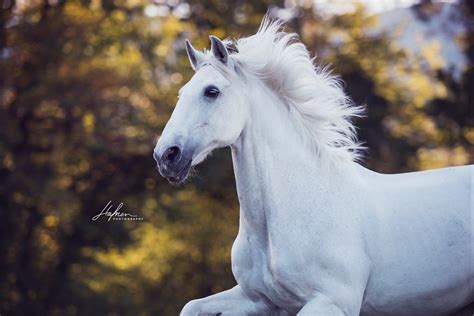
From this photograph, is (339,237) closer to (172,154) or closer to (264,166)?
(264,166)

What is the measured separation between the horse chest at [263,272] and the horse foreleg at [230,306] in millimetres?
71

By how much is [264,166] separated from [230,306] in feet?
2.66

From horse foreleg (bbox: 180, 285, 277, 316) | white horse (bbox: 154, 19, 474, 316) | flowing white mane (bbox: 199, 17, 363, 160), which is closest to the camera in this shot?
white horse (bbox: 154, 19, 474, 316)

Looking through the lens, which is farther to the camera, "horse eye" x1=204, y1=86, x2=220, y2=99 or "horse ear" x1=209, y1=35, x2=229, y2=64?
"horse ear" x1=209, y1=35, x2=229, y2=64

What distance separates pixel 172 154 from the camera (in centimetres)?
410

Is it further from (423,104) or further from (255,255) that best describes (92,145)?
(255,255)

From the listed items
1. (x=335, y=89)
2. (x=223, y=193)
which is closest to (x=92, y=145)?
(x=223, y=193)

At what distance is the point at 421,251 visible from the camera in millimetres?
4535

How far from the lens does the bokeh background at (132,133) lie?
15.8 metres

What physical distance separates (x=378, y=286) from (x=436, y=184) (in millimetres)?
746

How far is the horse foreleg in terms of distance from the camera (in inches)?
178

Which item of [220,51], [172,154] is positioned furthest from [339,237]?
[220,51]

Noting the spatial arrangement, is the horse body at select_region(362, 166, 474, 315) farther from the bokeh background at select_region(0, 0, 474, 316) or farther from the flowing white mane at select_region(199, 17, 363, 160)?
the bokeh background at select_region(0, 0, 474, 316)

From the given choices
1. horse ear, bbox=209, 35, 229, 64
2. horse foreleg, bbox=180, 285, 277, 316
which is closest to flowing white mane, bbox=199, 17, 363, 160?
horse ear, bbox=209, 35, 229, 64
